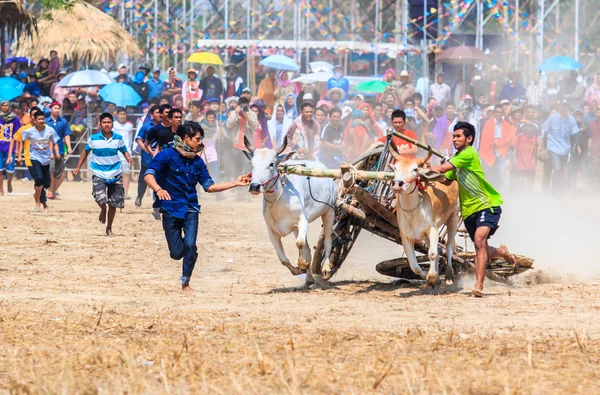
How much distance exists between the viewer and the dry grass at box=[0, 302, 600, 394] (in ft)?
21.9

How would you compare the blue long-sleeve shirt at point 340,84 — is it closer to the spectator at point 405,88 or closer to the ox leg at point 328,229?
the spectator at point 405,88

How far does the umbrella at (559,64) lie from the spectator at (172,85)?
8851 mm

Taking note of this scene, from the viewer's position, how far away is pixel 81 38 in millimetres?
29406

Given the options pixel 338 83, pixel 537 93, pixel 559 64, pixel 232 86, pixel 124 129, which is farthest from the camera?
pixel 559 64

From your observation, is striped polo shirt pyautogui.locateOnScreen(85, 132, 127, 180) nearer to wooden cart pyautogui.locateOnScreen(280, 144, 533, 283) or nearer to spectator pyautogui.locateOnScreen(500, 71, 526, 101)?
wooden cart pyautogui.locateOnScreen(280, 144, 533, 283)

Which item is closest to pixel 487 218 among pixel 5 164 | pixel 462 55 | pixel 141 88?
pixel 5 164

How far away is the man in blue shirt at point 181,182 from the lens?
420 inches

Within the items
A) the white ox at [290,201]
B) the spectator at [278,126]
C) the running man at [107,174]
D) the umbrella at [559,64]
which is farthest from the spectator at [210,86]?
the white ox at [290,201]

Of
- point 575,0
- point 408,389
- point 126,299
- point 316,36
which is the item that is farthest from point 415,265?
point 316,36

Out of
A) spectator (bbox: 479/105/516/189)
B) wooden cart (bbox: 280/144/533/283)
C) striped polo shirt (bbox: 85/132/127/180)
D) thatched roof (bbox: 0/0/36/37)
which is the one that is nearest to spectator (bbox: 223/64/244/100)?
thatched roof (bbox: 0/0/36/37)

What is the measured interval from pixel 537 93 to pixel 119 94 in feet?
32.4

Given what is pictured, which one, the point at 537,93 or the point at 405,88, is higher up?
the point at 405,88

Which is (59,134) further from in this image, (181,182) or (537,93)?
(537,93)

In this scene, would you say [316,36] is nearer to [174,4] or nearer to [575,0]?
[174,4]
